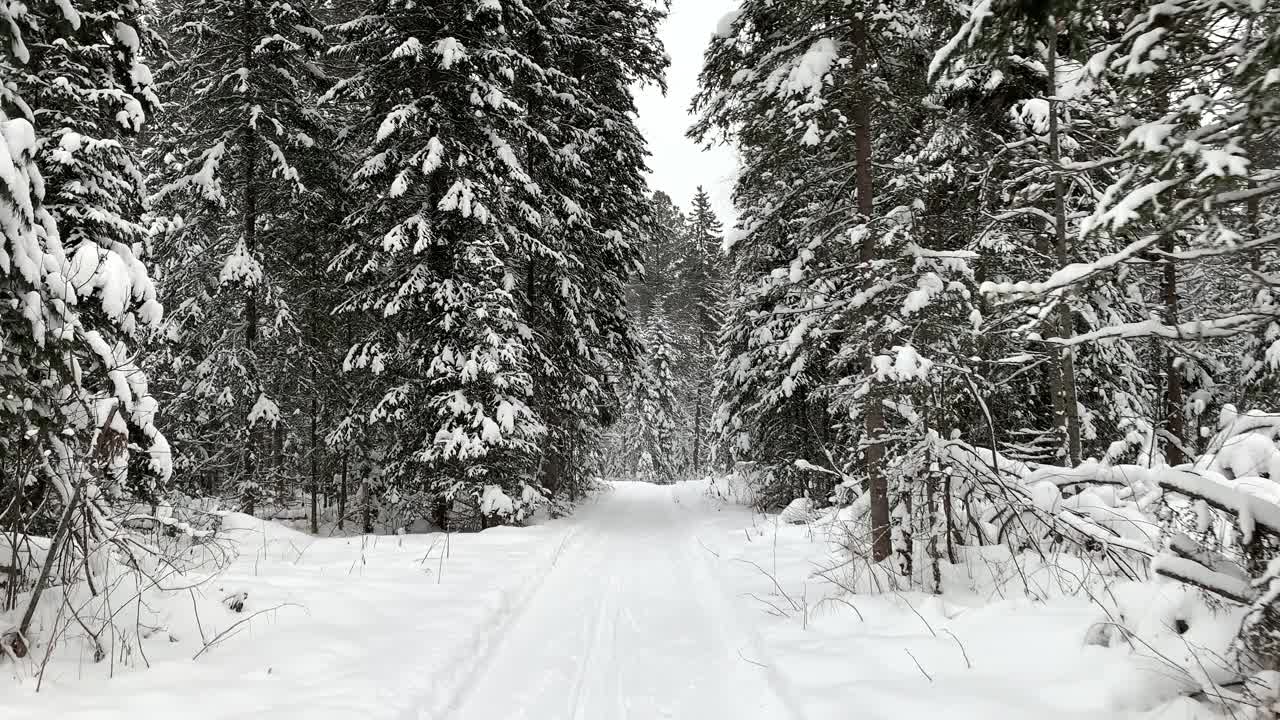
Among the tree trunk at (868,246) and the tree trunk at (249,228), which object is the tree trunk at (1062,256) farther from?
the tree trunk at (249,228)

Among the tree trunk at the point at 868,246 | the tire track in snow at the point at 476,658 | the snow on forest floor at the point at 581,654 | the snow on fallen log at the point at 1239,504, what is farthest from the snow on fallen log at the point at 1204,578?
the tire track in snow at the point at 476,658

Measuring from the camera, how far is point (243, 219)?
13.8m

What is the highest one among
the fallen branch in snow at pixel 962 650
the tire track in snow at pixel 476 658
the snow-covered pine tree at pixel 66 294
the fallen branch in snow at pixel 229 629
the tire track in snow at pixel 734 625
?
the snow-covered pine tree at pixel 66 294

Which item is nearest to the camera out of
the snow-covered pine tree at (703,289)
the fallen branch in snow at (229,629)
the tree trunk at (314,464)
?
the fallen branch in snow at (229,629)

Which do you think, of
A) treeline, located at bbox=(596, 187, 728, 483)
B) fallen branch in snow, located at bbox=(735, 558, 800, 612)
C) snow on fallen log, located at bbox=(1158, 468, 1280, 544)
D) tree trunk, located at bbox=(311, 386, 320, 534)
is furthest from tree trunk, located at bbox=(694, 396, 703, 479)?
snow on fallen log, located at bbox=(1158, 468, 1280, 544)

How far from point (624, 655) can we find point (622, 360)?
11544 millimetres

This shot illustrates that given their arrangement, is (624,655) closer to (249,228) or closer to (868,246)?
(868,246)

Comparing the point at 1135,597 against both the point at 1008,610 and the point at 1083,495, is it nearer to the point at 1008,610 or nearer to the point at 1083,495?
the point at 1008,610

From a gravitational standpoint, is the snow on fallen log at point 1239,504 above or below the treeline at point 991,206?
below

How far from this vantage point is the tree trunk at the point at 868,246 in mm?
6371

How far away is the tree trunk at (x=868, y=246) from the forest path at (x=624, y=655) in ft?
6.01

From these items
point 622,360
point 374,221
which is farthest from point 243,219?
point 622,360

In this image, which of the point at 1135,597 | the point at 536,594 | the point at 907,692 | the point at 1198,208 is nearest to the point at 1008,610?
the point at 1135,597

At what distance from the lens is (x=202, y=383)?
1323 cm
